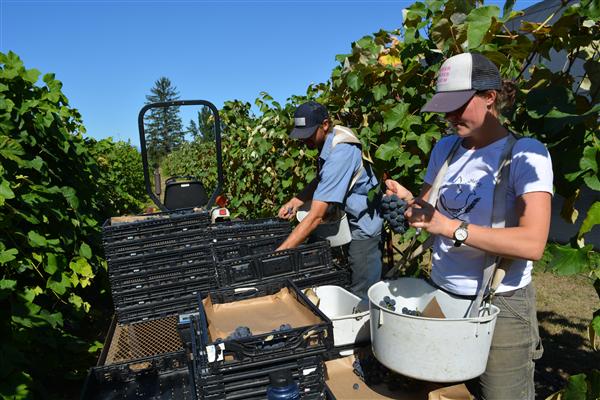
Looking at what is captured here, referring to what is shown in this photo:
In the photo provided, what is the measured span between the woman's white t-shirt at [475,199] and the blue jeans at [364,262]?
4.36ft

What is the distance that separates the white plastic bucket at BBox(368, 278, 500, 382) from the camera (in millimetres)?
1522

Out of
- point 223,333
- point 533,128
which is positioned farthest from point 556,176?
point 223,333

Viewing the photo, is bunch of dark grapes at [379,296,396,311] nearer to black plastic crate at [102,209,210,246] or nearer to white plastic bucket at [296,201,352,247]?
white plastic bucket at [296,201,352,247]

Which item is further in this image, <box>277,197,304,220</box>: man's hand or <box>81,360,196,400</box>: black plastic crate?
<box>277,197,304,220</box>: man's hand

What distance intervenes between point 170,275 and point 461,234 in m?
2.12

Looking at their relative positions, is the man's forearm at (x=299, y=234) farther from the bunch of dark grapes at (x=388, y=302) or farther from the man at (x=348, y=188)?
the bunch of dark grapes at (x=388, y=302)

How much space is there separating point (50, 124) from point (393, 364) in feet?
10.2

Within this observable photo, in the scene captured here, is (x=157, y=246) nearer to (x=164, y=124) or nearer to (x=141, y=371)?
(x=141, y=371)

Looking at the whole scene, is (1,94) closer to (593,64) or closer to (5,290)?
(5,290)

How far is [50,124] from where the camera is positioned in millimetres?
3529

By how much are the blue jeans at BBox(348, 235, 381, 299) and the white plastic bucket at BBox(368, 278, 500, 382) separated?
1522 millimetres

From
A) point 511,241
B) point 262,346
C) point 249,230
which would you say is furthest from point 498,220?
point 249,230

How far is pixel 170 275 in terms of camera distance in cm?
310

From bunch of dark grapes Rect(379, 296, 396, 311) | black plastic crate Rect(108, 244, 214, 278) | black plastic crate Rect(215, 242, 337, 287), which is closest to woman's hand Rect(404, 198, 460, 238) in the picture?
bunch of dark grapes Rect(379, 296, 396, 311)
